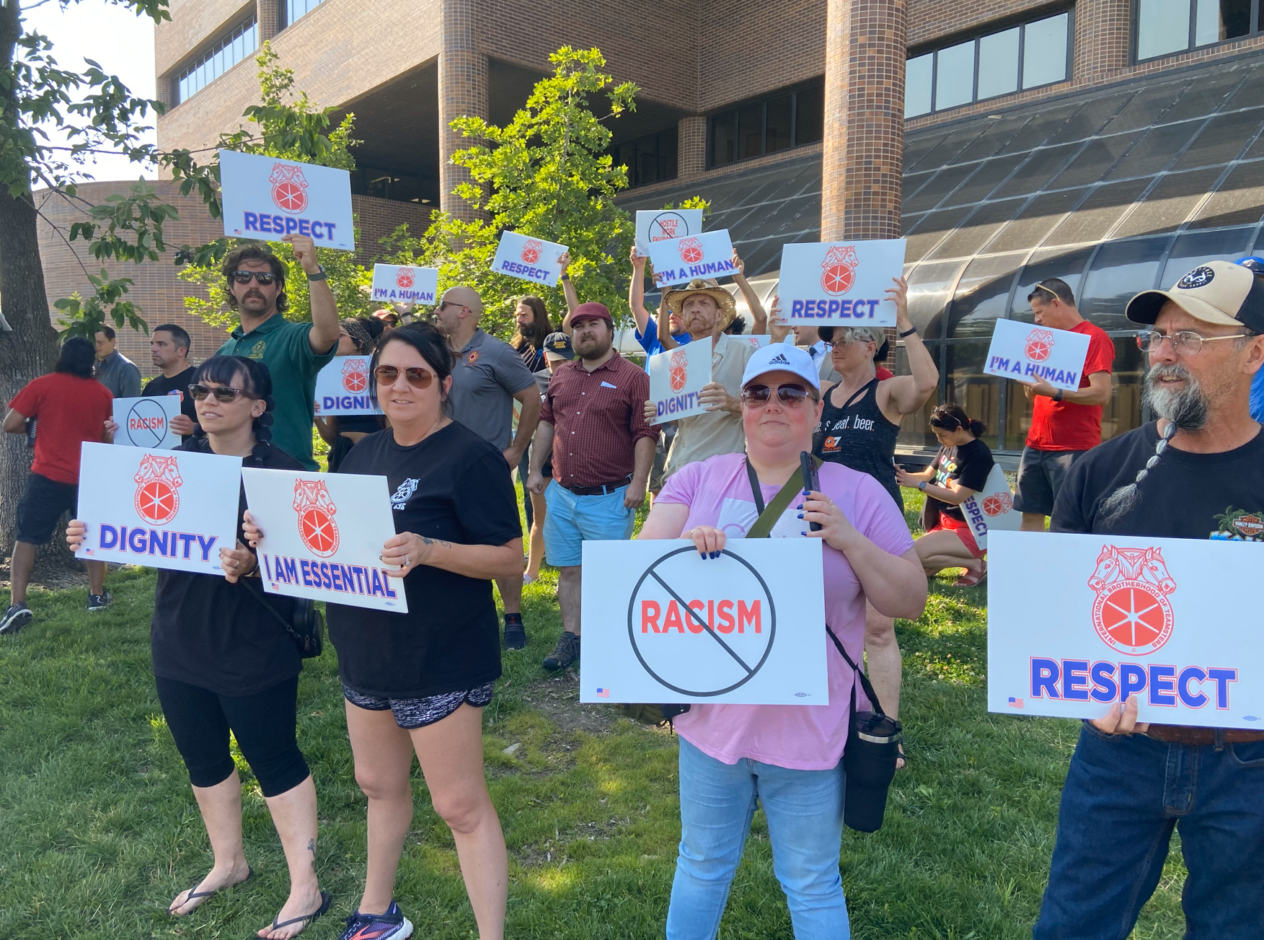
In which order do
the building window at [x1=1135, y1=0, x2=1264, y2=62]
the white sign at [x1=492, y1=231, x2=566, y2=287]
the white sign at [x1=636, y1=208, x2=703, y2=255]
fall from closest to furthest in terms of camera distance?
the white sign at [x1=636, y1=208, x2=703, y2=255]
the white sign at [x1=492, y1=231, x2=566, y2=287]
the building window at [x1=1135, y1=0, x2=1264, y2=62]

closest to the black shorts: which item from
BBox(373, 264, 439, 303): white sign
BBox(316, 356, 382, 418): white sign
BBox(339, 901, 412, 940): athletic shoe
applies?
BBox(316, 356, 382, 418): white sign

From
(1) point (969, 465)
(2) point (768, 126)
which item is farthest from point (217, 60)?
(1) point (969, 465)

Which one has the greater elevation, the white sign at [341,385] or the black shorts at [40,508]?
the white sign at [341,385]

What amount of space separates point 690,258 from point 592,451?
1.78 meters

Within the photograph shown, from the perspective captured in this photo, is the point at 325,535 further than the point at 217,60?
No

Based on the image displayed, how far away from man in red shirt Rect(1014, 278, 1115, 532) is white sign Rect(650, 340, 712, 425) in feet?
8.46

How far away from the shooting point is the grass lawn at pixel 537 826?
316 cm

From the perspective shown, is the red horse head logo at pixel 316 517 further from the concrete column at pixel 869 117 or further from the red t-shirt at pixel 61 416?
the concrete column at pixel 869 117

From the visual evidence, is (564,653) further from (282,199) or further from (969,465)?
(969,465)

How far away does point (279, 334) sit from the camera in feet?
13.4

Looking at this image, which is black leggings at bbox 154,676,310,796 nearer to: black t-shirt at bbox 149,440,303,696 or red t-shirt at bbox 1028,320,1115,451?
black t-shirt at bbox 149,440,303,696

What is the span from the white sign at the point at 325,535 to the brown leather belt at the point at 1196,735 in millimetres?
1959

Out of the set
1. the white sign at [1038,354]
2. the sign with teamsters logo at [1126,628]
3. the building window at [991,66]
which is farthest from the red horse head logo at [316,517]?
the building window at [991,66]

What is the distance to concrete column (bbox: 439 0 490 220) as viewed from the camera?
19000 millimetres
